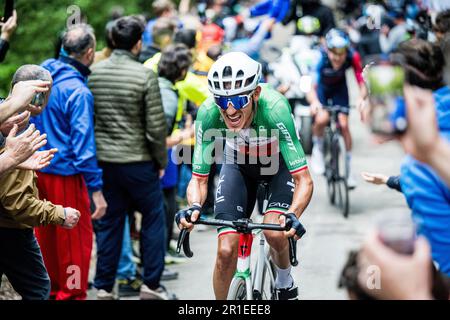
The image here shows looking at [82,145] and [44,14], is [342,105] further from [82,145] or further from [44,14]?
[82,145]

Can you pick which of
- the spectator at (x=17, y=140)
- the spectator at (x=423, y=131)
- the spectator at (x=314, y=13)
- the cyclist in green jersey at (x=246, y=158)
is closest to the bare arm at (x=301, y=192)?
the cyclist in green jersey at (x=246, y=158)

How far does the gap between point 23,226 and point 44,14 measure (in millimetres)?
6123

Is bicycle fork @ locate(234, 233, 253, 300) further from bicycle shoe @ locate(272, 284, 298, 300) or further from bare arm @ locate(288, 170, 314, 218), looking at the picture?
bicycle shoe @ locate(272, 284, 298, 300)

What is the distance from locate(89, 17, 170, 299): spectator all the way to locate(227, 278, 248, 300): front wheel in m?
2.07

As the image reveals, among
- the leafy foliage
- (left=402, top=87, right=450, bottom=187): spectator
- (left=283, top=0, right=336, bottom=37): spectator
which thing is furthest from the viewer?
(left=283, top=0, right=336, bottom=37): spectator

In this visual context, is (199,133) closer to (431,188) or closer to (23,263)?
(23,263)

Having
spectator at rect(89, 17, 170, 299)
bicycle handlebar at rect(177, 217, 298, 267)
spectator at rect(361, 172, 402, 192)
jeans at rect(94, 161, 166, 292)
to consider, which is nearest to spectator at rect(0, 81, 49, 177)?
bicycle handlebar at rect(177, 217, 298, 267)

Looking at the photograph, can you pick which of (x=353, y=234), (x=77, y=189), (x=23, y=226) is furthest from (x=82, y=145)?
(x=353, y=234)

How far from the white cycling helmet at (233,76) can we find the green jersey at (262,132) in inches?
9.6

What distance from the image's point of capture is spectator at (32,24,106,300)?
22.2 feet

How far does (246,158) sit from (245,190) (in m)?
0.23

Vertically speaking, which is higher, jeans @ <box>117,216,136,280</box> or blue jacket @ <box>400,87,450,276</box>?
blue jacket @ <box>400,87,450,276</box>

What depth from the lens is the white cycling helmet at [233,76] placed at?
5.60 m

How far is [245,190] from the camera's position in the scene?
625cm
